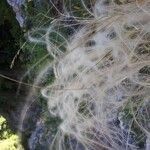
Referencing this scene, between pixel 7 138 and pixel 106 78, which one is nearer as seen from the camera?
pixel 106 78

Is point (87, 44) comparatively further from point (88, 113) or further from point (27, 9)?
point (27, 9)

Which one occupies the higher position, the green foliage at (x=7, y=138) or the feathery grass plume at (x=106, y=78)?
the feathery grass plume at (x=106, y=78)

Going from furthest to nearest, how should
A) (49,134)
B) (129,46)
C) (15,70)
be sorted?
(15,70), (49,134), (129,46)

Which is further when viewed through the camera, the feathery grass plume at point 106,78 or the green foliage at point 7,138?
the green foliage at point 7,138

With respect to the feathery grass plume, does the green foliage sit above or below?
below

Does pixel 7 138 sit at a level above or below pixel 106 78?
below

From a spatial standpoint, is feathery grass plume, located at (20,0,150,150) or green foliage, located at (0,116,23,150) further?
green foliage, located at (0,116,23,150)

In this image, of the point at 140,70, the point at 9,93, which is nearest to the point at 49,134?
Answer: the point at 140,70

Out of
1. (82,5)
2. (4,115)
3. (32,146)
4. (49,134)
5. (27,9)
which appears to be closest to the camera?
(82,5)
